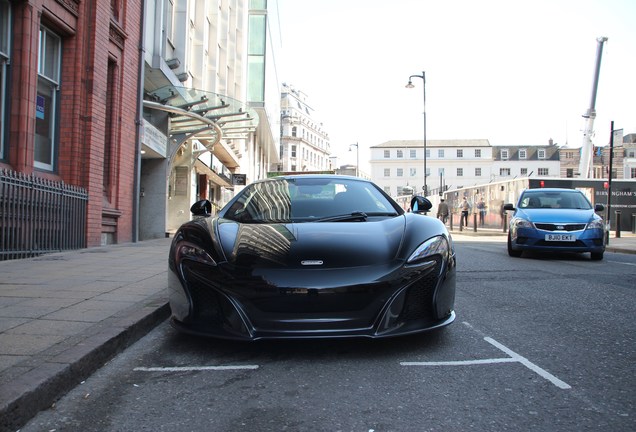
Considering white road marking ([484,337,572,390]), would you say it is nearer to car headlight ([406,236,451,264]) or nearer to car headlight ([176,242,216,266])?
car headlight ([406,236,451,264])

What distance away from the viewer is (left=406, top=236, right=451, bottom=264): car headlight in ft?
10.9

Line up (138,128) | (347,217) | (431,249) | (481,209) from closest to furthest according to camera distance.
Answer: (431,249) < (347,217) < (138,128) < (481,209)

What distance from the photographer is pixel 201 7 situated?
2161 cm

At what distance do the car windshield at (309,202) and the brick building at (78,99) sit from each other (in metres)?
4.82

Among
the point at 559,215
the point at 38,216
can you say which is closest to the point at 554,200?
the point at 559,215

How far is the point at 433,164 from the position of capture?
97250 millimetres

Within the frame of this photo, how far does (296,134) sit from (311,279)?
107642 mm

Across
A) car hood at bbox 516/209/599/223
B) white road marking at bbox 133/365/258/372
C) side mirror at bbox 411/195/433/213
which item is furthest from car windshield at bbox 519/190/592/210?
white road marking at bbox 133/365/258/372

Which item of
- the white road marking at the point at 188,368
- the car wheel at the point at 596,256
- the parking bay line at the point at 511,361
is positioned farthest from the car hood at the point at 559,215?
the white road marking at the point at 188,368

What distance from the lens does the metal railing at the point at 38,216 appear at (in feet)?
24.3

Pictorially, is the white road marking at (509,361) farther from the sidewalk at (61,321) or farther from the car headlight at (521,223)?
the car headlight at (521,223)

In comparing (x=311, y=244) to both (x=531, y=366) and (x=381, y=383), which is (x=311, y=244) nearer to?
(x=381, y=383)

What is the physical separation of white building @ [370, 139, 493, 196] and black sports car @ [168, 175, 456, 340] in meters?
92.6

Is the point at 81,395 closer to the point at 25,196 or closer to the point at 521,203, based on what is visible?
the point at 25,196
